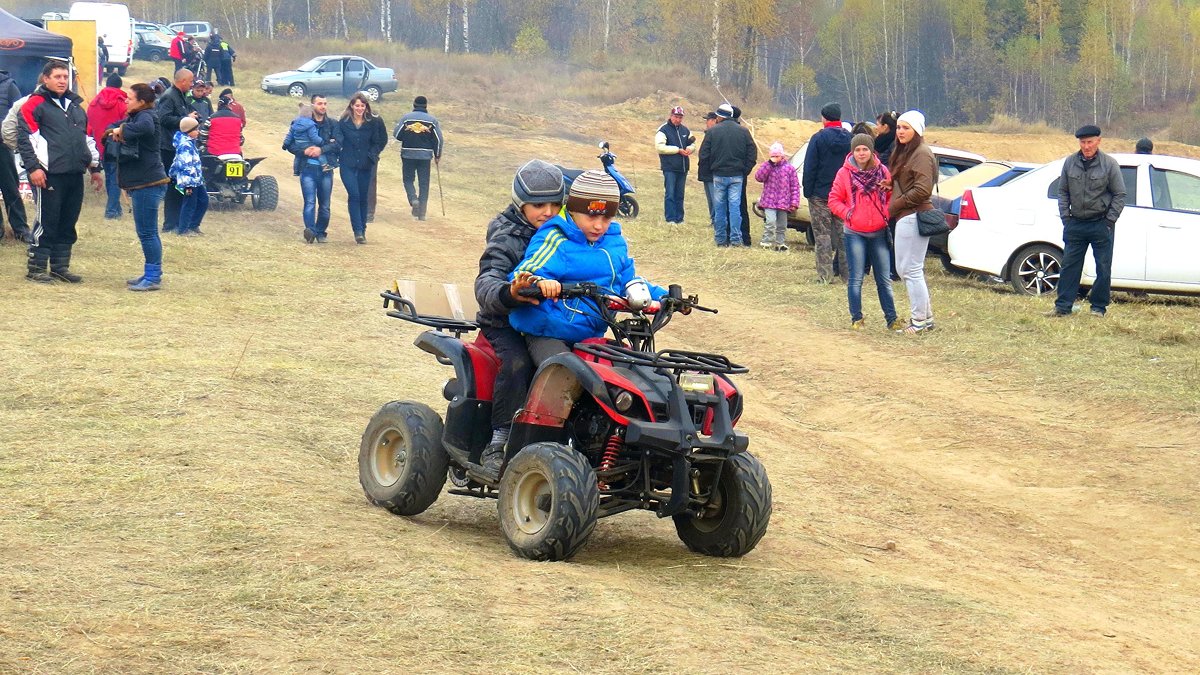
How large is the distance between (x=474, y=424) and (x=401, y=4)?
70601 mm

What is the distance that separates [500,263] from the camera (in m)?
6.27

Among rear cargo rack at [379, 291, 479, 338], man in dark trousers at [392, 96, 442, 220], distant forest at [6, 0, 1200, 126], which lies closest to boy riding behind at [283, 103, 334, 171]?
man in dark trousers at [392, 96, 442, 220]

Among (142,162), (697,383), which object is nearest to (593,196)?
(697,383)

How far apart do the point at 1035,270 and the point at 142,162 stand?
9991mm

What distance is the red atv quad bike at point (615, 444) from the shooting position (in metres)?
5.69

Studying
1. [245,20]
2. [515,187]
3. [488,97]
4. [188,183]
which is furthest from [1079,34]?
[515,187]

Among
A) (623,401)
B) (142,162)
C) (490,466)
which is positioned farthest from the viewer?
(142,162)

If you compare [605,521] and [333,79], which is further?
[333,79]

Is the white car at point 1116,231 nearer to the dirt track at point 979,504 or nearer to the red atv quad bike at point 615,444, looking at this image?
the dirt track at point 979,504

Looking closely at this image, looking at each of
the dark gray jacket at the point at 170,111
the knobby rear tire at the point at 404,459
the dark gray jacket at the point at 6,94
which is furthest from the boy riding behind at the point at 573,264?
the dark gray jacket at the point at 6,94

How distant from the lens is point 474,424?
21.5 feet

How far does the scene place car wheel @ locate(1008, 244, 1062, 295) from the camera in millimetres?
14977

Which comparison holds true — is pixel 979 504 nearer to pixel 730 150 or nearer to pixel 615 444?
pixel 615 444

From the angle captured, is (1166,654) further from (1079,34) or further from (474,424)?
(1079,34)
